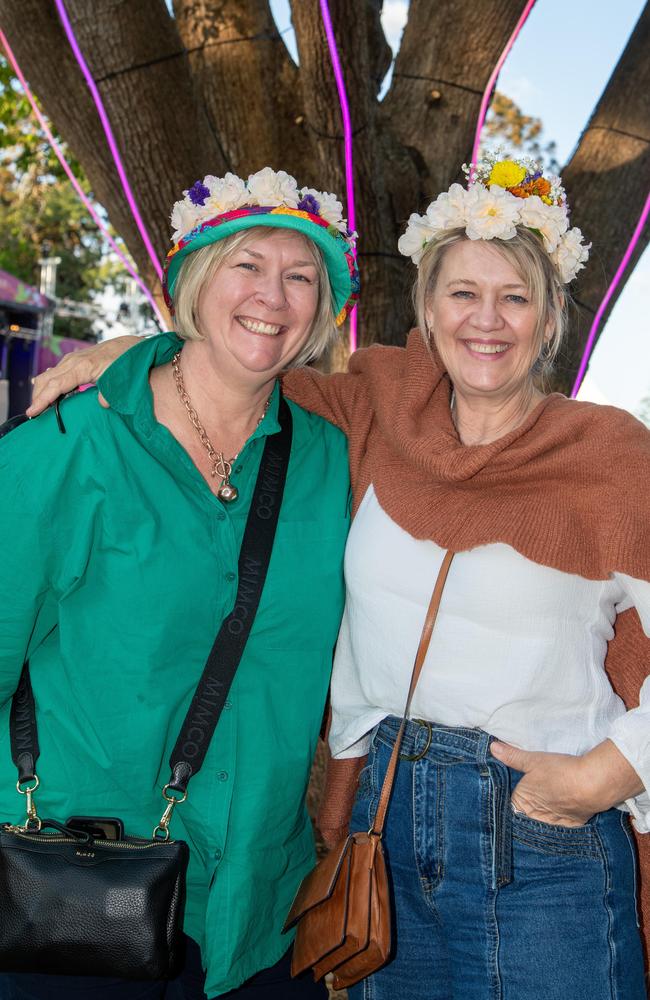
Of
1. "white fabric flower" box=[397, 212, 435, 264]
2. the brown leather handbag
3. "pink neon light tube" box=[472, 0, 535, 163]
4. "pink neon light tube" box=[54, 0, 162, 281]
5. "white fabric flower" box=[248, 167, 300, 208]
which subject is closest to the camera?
the brown leather handbag

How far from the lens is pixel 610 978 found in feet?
6.01

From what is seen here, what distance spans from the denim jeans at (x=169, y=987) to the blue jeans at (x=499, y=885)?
0.33 meters

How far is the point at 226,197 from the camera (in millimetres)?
2127

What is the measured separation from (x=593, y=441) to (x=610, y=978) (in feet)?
3.39

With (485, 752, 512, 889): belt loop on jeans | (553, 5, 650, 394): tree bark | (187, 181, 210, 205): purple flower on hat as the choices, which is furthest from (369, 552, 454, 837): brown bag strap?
(553, 5, 650, 394): tree bark

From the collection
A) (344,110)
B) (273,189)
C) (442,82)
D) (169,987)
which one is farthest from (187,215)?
(442,82)

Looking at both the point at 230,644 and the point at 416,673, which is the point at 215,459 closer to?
the point at 230,644

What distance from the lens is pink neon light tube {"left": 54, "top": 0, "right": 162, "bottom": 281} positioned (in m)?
3.33

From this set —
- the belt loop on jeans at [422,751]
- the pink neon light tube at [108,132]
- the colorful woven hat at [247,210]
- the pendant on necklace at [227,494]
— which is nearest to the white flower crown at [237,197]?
the colorful woven hat at [247,210]

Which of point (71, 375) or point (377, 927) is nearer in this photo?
point (377, 927)

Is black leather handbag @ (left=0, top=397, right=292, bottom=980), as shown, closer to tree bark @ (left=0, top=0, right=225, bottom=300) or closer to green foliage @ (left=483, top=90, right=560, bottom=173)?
tree bark @ (left=0, top=0, right=225, bottom=300)

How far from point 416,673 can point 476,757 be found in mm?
202

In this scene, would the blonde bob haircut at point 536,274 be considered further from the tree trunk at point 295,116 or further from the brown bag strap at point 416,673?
the tree trunk at point 295,116

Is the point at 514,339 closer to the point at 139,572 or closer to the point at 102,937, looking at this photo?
Result: the point at 139,572
